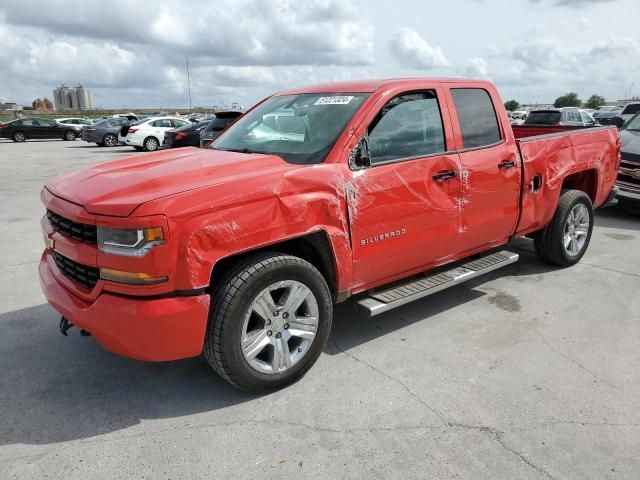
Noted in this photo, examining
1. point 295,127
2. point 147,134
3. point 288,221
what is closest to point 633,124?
point 295,127

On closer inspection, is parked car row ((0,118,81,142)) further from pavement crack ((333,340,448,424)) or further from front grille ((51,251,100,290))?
pavement crack ((333,340,448,424))

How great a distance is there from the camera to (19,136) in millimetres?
29922

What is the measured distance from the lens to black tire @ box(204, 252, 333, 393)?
9.35 ft

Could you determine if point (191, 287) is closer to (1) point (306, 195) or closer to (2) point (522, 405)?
(1) point (306, 195)

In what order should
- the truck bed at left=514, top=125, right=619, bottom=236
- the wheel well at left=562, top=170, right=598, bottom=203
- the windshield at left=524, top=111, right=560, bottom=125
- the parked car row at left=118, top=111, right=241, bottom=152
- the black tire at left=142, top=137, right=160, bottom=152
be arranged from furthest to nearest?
1. the black tire at left=142, top=137, right=160, bottom=152
2. the parked car row at left=118, top=111, right=241, bottom=152
3. the windshield at left=524, top=111, right=560, bottom=125
4. the wheel well at left=562, top=170, right=598, bottom=203
5. the truck bed at left=514, top=125, right=619, bottom=236

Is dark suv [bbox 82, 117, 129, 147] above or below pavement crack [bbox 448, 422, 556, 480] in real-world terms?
above

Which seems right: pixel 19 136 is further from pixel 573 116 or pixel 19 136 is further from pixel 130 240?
pixel 130 240

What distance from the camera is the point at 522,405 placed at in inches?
119

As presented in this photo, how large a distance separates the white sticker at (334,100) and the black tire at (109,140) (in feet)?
80.2

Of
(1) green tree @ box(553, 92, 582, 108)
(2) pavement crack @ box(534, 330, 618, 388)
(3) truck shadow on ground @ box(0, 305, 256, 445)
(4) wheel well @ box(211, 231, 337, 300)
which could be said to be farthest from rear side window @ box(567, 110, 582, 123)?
(1) green tree @ box(553, 92, 582, 108)

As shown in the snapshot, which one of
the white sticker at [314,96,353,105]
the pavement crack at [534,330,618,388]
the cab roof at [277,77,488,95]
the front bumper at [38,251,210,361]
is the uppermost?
the cab roof at [277,77,488,95]

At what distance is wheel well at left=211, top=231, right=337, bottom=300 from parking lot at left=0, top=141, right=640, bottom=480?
0.65 metres

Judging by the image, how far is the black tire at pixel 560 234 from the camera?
16.9 feet

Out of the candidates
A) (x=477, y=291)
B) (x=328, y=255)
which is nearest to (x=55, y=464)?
(x=328, y=255)
